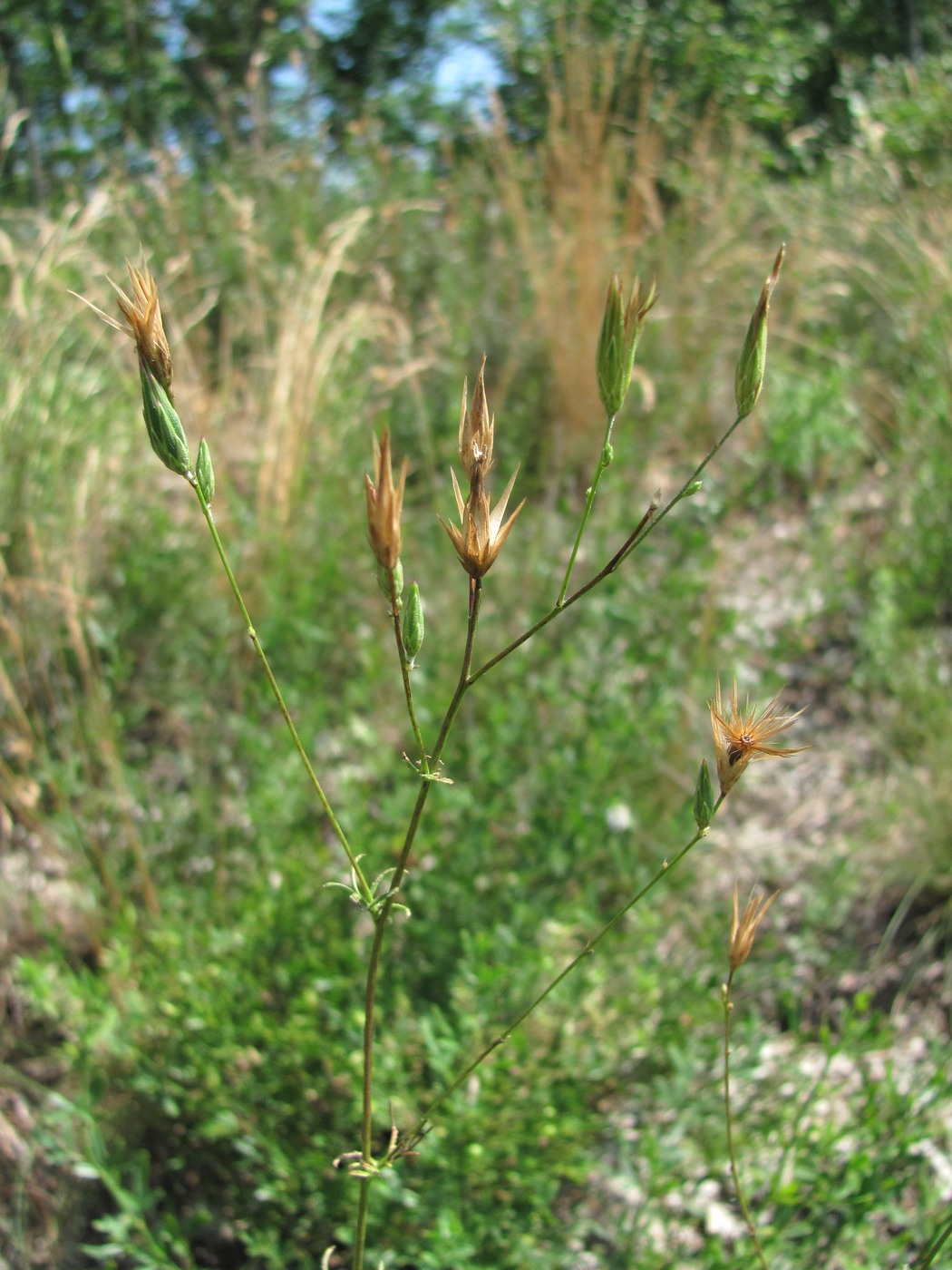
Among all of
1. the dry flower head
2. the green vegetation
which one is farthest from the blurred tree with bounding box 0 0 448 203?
the dry flower head

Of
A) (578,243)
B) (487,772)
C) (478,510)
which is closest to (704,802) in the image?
(478,510)

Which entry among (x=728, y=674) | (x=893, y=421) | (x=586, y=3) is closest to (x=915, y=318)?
(x=893, y=421)

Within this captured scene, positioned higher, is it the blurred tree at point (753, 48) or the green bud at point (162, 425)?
the blurred tree at point (753, 48)

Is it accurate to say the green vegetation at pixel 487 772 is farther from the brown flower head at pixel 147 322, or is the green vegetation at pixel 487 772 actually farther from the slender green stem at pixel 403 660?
the brown flower head at pixel 147 322

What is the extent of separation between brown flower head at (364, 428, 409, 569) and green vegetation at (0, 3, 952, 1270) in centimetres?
51

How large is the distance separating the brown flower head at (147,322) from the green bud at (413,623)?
0.68ft

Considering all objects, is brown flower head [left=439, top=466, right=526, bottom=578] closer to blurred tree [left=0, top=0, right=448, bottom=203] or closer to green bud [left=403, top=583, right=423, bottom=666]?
green bud [left=403, top=583, right=423, bottom=666]

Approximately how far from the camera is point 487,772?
1855mm

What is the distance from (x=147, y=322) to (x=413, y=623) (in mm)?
239

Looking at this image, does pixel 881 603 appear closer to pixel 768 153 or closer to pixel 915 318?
pixel 915 318

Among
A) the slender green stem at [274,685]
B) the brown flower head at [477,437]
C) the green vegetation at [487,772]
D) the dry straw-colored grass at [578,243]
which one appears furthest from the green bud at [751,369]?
the dry straw-colored grass at [578,243]

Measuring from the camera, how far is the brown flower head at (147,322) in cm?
59

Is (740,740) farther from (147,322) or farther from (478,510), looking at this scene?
(147,322)

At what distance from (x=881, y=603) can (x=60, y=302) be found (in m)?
2.37
